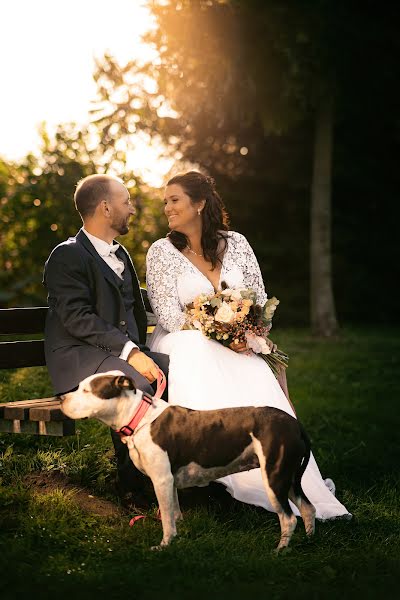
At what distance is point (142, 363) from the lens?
202 inches

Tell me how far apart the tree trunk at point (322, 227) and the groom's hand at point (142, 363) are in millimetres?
10277

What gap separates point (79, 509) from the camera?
17.0 ft

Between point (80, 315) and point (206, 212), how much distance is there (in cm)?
194

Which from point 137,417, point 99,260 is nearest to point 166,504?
point 137,417

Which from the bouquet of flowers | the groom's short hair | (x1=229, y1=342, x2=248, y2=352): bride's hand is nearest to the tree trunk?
the bouquet of flowers

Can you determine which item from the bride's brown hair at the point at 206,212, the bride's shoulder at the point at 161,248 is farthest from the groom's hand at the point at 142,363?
the bride's brown hair at the point at 206,212

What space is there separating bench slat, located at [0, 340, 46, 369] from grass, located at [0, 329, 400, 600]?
65 cm

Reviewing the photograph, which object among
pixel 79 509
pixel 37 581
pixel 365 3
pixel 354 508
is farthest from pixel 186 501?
pixel 365 3

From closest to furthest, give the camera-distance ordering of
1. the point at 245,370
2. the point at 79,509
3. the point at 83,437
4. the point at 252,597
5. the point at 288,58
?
the point at 252,597, the point at 79,509, the point at 245,370, the point at 83,437, the point at 288,58

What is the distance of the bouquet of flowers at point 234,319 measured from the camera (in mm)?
5508

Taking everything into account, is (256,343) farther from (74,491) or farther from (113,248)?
(74,491)

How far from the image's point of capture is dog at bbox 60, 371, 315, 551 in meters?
4.51

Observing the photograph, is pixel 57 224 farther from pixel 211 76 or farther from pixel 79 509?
pixel 79 509

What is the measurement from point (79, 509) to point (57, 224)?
28.0ft
